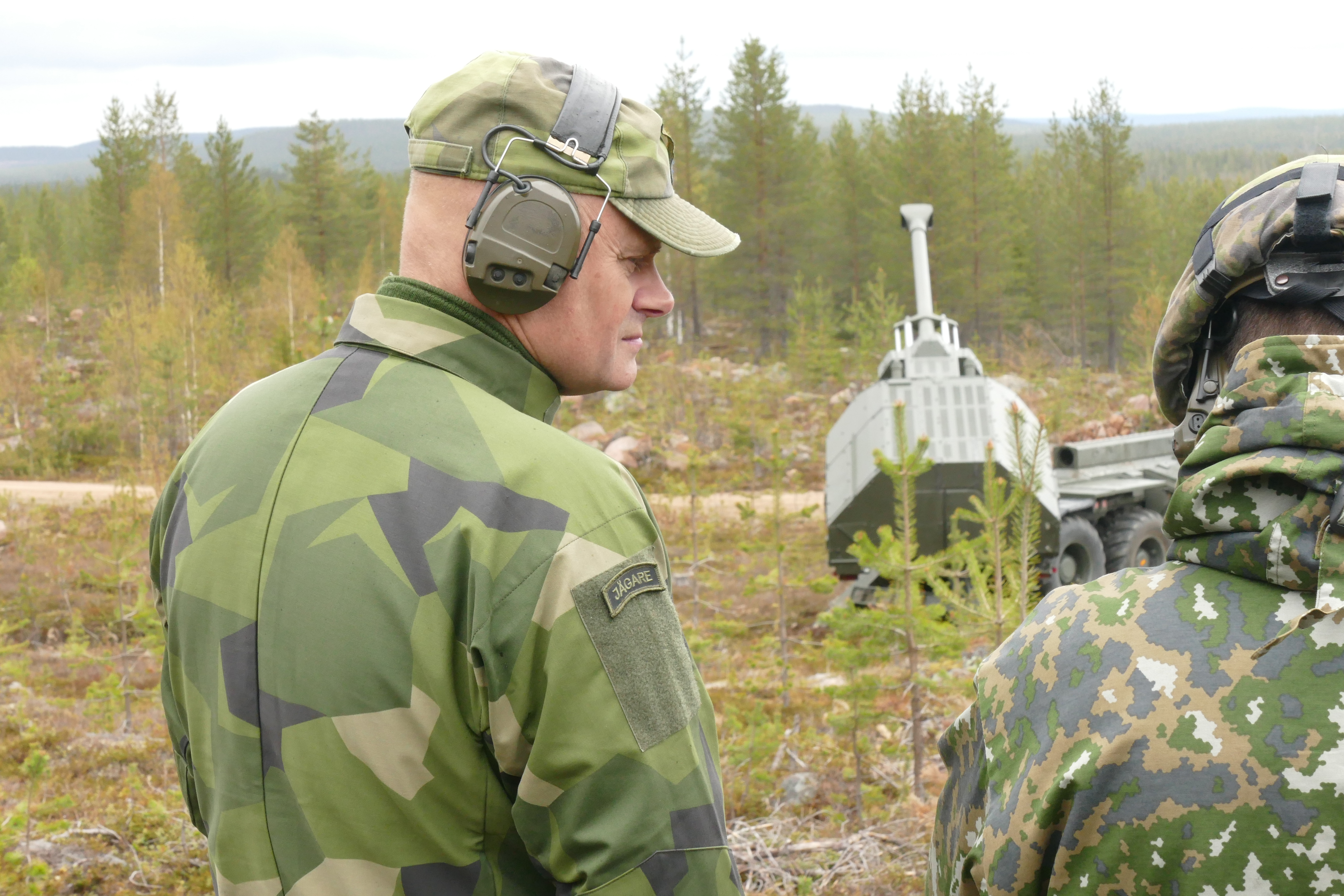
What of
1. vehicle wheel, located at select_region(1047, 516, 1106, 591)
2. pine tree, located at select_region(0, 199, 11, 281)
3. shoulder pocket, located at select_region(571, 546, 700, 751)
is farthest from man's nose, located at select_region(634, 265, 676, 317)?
pine tree, located at select_region(0, 199, 11, 281)

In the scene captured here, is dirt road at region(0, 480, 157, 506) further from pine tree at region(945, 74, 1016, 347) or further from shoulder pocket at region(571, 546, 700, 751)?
pine tree at region(945, 74, 1016, 347)

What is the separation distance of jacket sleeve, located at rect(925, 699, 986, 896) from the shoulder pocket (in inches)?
19.1

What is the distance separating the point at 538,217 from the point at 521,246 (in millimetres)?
70

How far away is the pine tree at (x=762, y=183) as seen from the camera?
3722 cm

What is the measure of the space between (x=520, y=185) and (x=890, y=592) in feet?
18.9

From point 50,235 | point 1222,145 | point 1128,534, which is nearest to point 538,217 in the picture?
point 1128,534

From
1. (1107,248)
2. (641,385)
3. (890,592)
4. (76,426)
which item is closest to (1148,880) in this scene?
(890,592)

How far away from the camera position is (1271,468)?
4.18ft

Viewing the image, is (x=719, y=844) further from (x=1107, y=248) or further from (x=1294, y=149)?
(x=1107, y=248)

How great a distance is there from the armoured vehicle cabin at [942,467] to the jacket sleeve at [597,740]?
6.97m

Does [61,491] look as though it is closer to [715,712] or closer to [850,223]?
[715,712]

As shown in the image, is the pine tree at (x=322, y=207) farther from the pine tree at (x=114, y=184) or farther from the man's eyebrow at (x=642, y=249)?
the man's eyebrow at (x=642, y=249)

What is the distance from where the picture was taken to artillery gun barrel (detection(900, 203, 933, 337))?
973 centimetres

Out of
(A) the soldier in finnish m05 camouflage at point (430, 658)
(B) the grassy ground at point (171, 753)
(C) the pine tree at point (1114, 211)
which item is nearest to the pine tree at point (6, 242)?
(B) the grassy ground at point (171, 753)
